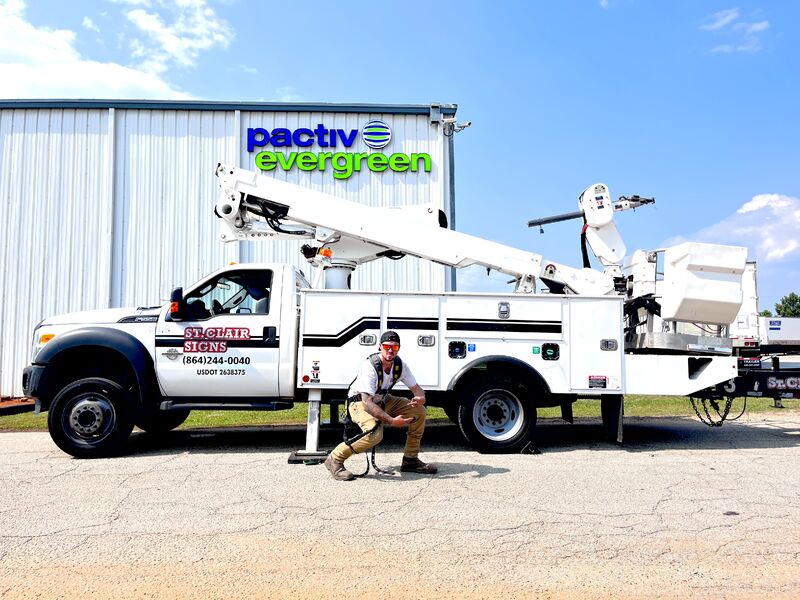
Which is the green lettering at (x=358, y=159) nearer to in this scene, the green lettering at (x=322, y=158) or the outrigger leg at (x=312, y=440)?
the green lettering at (x=322, y=158)

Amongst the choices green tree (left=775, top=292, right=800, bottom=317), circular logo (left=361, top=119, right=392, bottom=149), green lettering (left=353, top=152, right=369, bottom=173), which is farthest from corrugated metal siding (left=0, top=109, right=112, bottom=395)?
green tree (left=775, top=292, right=800, bottom=317)

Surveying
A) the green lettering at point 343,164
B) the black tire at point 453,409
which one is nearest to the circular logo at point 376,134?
the green lettering at point 343,164

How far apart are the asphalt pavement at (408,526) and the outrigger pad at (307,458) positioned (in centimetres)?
29

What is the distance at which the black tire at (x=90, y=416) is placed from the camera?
7305 mm

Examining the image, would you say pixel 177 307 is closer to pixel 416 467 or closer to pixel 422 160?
pixel 416 467

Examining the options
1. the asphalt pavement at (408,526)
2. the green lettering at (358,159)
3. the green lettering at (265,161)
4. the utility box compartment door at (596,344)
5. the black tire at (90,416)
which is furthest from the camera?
the green lettering at (358,159)

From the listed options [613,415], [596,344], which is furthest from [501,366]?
[613,415]

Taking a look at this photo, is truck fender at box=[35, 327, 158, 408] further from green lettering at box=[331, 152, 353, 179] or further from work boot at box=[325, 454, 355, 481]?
green lettering at box=[331, 152, 353, 179]

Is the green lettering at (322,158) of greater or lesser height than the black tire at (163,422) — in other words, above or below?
above

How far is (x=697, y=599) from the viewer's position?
3.46 metres

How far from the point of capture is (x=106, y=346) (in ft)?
24.1

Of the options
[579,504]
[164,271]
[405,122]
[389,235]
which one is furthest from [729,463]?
[164,271]

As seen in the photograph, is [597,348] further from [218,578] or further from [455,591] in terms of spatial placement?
[218,578]

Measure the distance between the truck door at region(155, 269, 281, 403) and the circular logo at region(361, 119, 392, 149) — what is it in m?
8.77
